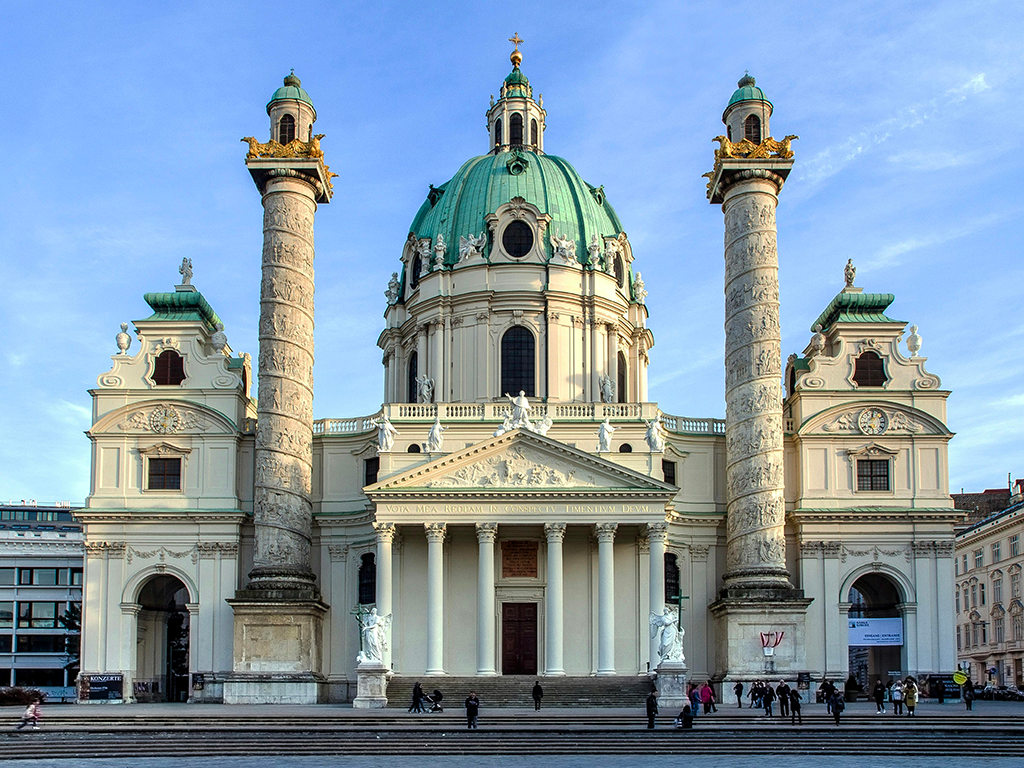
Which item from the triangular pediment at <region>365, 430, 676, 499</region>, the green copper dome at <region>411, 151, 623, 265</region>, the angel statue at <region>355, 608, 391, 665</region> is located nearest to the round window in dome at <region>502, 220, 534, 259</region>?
the green copper dome at <region>411, 151, 623, 265</region>

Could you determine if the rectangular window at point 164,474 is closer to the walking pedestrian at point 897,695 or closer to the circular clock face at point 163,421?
the circular clock face at point 163,421

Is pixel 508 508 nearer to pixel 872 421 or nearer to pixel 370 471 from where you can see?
pixel 370 471

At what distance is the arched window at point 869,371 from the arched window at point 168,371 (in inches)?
1090

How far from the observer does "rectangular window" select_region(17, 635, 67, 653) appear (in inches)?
2876

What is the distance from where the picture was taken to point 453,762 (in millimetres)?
27766

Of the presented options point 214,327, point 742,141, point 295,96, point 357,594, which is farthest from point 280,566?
point 742,141

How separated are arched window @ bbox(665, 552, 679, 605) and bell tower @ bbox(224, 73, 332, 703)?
45.2ft

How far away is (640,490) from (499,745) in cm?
Result: 1803

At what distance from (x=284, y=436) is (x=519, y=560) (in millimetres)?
10340

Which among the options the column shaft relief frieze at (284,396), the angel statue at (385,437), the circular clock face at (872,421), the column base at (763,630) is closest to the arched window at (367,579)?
the column shaft relief frieze at (284,396)

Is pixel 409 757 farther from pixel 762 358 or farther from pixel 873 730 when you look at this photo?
pixel 762 358

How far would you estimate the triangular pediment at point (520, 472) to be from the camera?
1876 inches

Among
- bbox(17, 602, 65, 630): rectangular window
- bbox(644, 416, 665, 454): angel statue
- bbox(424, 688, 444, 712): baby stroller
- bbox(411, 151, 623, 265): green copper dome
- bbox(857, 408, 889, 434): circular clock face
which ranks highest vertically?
bbox(411, 151, 623, 265): green copper dome

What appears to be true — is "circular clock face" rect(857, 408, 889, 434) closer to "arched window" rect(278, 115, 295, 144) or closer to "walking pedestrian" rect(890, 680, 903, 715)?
"walking pedestrian" rect(890, 680, 903, 715)
